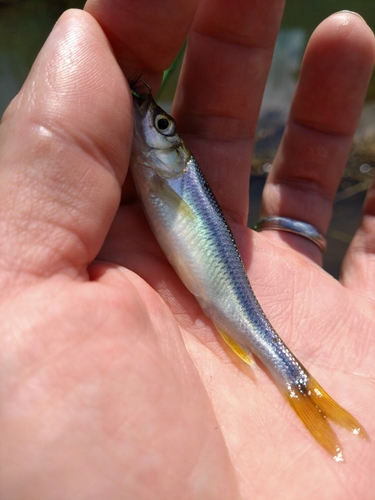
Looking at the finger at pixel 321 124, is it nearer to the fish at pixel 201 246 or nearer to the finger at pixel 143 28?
the fish at pixel 201 246

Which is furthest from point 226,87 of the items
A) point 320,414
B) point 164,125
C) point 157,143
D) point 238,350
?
point 320,414

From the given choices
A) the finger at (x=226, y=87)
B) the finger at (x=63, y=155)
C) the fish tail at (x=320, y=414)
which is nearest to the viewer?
the finger at (x=63, y=155)

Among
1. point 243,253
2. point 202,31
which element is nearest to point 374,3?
point 202,31

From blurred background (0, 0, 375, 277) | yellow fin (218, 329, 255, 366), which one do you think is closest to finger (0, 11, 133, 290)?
yellow fin (218, 329, 255, 366)

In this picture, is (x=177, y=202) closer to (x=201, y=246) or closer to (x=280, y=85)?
(x=201, y=246)

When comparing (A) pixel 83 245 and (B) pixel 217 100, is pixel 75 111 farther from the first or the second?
(B) pixel 217 100

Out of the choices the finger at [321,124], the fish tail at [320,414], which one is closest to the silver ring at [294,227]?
the finger at [321,124]

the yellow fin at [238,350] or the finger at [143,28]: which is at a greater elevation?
the finger at [143,28]

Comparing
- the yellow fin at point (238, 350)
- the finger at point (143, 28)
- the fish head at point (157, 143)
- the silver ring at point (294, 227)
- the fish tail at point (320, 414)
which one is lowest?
the fish tail at point (320, 414)
